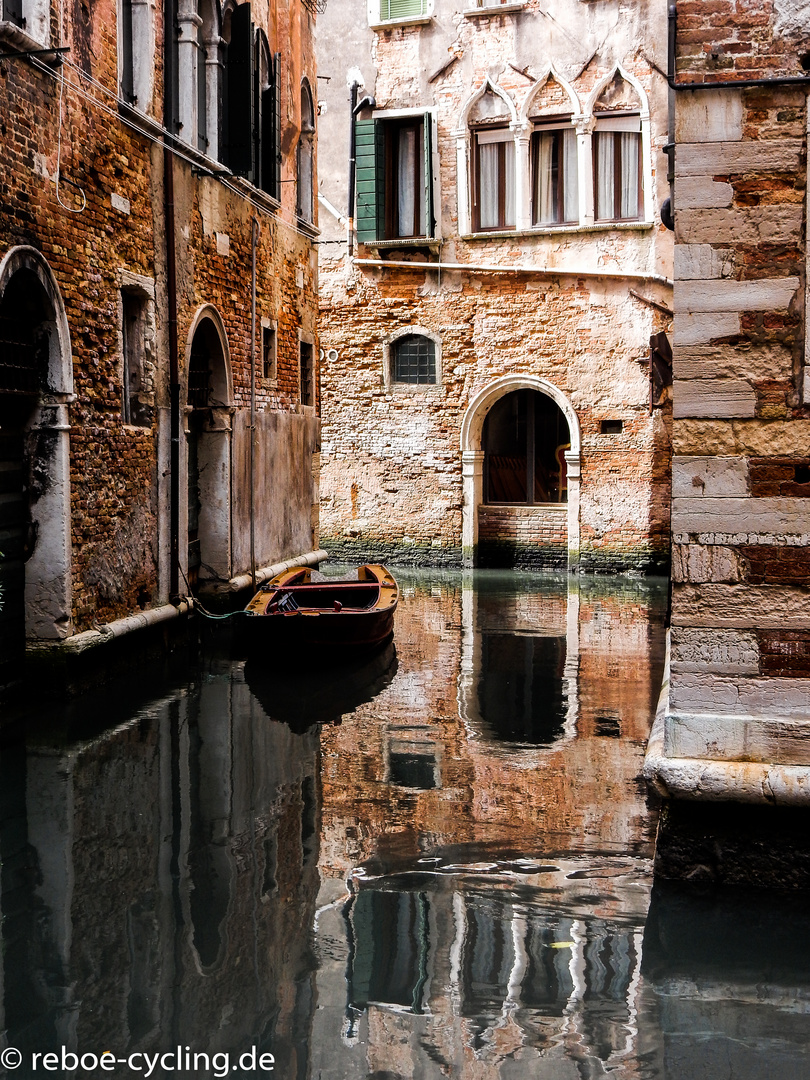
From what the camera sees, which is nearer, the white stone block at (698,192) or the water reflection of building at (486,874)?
the water reflection of building at (486,874)

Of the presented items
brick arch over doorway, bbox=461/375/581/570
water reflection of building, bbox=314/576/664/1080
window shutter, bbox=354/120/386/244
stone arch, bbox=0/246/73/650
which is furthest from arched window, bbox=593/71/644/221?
stone arch, bbox=0/246/73/650

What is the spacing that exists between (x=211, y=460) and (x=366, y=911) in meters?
7.08

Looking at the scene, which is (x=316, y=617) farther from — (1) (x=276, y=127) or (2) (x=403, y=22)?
(2) (x=403, y=22)

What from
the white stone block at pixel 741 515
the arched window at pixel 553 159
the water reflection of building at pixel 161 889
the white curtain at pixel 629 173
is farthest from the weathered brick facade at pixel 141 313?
the white stone block at pixel 741 515

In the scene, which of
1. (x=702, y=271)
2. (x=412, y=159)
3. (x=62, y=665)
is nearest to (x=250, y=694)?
(x=62, y=665)

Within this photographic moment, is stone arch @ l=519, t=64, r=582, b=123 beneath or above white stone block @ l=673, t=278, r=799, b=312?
above

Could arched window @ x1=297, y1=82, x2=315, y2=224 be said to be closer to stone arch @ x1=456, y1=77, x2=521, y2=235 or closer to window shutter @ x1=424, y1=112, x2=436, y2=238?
window shutter @ x1=424, y1=112, x2=436, y2=238

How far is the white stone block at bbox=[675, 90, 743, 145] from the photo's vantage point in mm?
4559

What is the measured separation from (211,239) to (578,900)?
7.69m

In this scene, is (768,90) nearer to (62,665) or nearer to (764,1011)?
(764,1011)

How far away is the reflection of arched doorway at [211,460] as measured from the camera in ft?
36.7

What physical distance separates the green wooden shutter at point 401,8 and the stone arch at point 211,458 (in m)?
7.04

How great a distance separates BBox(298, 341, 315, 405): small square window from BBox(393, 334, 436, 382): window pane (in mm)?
2853

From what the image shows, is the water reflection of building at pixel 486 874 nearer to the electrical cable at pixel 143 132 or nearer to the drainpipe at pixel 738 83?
the drainpipe at pixel 738 83
